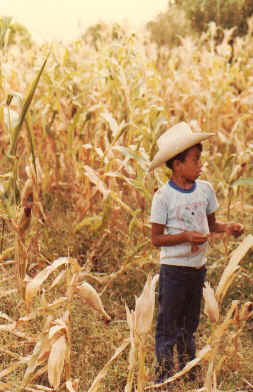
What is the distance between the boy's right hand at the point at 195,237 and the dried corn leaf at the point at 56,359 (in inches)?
22.3

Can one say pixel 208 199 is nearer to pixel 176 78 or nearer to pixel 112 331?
pixel 112 331

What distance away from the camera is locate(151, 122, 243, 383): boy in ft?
5.60

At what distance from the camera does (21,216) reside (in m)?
1.69

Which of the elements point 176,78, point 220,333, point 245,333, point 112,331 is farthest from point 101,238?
point 176,78

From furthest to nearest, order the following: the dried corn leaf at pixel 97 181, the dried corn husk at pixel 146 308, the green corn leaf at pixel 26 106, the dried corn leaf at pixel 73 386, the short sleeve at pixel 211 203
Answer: the dried corn leaf at pixel 97 181 → the short sleeve at pixel 211 203 → the green corn leaf at pixel 26 106 → the dried corn leaf at pixel 73 386 → the dried corn husk at pixel 146 308

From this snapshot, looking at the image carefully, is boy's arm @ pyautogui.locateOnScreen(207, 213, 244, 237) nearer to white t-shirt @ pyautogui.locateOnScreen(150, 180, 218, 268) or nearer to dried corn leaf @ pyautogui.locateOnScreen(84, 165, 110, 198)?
white t-shirt @ pyautogui.locateOnScreen(150, 180, 218, 268)

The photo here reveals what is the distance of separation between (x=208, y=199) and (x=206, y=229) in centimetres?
11

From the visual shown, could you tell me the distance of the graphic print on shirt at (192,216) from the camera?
1.73m

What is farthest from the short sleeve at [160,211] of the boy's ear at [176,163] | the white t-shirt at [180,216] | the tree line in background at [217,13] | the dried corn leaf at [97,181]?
the tree line in background at [217,13]

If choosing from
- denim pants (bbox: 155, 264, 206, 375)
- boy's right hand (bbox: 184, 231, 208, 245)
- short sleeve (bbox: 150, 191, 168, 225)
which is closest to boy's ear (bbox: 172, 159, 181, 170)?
short sleeve (bbox: 150, 191, 168, 225)

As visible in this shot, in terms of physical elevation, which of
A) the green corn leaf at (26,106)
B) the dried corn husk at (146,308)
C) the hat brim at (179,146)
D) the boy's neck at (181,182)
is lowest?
the dried corn husk at (146,308)

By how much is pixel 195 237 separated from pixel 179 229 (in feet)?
0.36

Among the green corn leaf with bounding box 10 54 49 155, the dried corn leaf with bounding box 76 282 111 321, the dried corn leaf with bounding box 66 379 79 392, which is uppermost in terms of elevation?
the green corn leaf with bounding box 10 54 49 155

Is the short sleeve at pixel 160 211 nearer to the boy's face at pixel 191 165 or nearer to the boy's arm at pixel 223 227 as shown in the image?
the boy's face at pixel 191 165
